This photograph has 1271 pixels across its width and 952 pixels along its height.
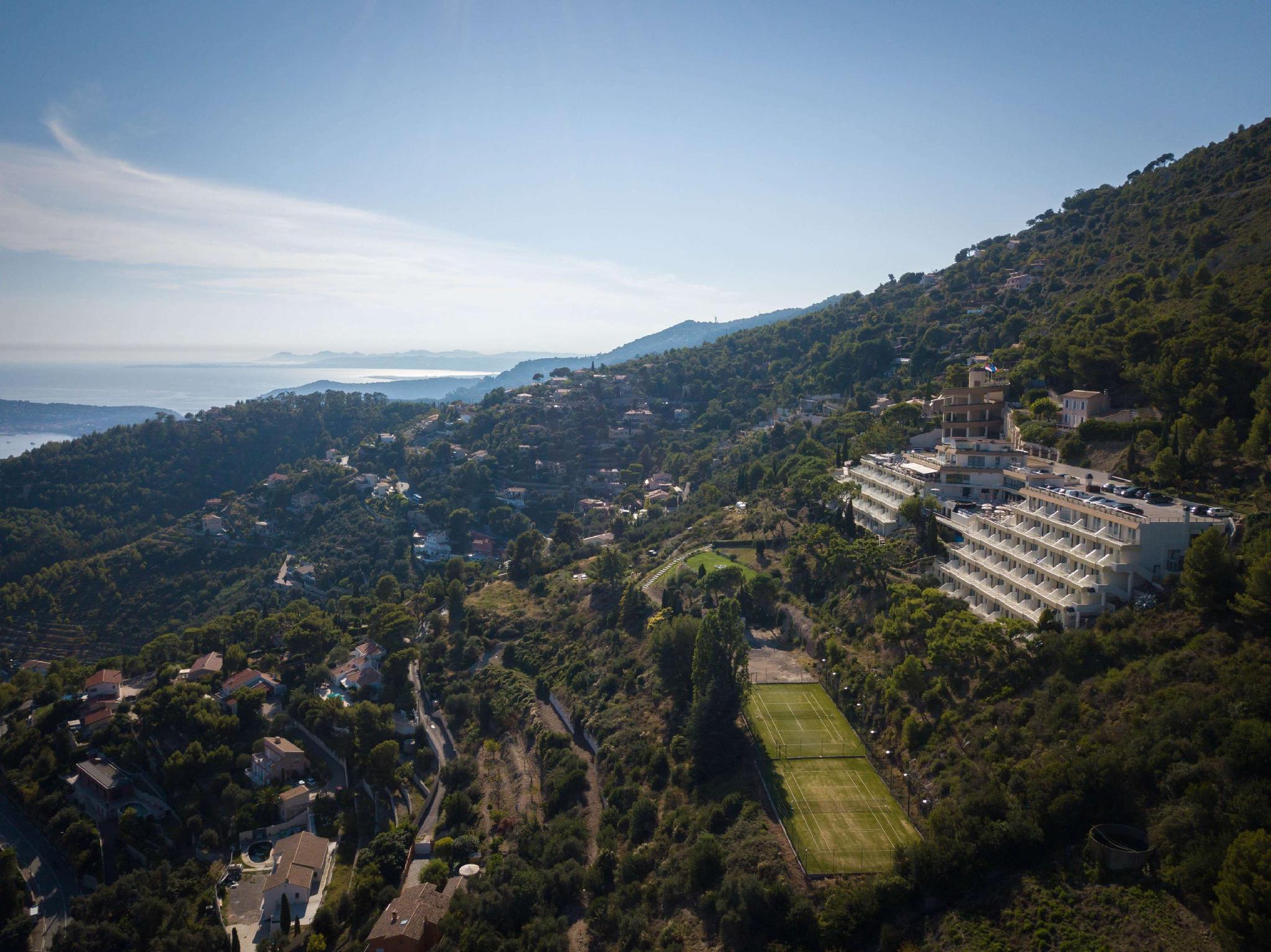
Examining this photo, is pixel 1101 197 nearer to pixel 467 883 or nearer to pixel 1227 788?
pixel 1227 788

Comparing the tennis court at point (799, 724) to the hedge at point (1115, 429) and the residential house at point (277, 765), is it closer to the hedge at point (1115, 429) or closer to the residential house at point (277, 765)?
the hedge at point (1115, 429)

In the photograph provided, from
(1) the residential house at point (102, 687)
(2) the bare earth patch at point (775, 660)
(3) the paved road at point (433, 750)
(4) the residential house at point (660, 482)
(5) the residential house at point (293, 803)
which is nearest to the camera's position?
(2) the bare earth patch at point (775, 660)

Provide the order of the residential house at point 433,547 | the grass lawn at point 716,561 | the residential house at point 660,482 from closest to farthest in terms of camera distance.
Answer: the grass lawn at point 716,561, the residential house at point 433,547, the residential house at point 660,482

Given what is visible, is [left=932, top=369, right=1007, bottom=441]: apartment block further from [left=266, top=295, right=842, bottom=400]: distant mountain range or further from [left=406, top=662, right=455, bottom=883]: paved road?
[left=266, top=295, right=842, bottom=400]: distant mountain range

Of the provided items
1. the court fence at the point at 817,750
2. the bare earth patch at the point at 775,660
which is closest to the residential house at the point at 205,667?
the bare earth patch at the point at 775,660

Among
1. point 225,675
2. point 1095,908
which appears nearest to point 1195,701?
point 1095,908

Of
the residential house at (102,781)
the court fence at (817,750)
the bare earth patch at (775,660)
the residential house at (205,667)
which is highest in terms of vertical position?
the bare earth patch at (775,660)

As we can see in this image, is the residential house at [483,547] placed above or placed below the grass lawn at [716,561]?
below

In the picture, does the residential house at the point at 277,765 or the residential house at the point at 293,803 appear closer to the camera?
the residential house at the point at 293,803
